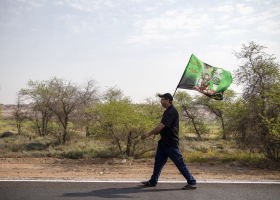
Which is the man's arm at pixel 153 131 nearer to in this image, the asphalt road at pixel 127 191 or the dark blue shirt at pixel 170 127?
the dark blue shirt at pixel 170 127

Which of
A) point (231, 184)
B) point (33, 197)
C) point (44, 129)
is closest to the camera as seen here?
point (33, 197)

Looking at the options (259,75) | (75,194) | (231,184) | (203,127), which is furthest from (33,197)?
(203,127)

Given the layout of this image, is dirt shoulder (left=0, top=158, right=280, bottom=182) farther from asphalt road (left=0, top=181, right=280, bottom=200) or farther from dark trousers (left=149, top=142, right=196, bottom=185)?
dark trousers (left=149, top=142, right=196, bottom=185)

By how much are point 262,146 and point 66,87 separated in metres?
15.4

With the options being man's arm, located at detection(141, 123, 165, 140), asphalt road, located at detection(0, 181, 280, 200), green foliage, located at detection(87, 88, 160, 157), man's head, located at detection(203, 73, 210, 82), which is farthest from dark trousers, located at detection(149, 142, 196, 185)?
man's head, located at detection(203, 73, 210, 82)

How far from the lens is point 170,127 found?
4484 mm

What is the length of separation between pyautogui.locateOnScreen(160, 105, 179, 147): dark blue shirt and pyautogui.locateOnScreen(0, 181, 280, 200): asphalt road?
3.34ft

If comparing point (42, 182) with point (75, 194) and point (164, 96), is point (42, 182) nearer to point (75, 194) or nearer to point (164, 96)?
point (75, 194)

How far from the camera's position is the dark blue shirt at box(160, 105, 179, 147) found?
4377 mm

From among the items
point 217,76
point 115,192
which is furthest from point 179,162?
point 217,76

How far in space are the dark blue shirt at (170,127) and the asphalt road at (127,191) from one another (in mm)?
1017

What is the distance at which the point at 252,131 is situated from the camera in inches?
321

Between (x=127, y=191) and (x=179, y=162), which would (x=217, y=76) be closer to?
(x=179, y=162)

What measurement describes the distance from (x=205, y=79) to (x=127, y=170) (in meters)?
4.82
